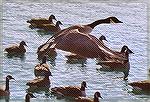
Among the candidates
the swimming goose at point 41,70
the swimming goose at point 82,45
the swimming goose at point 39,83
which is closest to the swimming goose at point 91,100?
the swimming goose at point 39,83

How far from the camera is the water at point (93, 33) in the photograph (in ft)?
20.5

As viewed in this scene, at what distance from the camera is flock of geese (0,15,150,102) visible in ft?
20.4

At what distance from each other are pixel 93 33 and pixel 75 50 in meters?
0.68

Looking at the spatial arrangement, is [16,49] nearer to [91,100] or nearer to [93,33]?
[93,33]

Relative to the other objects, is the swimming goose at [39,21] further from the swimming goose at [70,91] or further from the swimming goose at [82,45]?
the swimming goose at [70,91]

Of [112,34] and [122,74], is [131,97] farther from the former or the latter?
[112,34]

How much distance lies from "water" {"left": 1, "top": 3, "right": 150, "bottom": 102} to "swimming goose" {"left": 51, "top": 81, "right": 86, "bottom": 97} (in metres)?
0.07

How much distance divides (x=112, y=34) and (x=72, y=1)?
1.40m

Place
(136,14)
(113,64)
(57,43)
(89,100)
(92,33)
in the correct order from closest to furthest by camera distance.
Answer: (89,100) < (113,64) < (57,43) < (92,33) < (136,14)

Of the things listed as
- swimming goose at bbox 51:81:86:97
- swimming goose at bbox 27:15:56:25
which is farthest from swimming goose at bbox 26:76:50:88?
swimming goose at bbox 27:15:56:25

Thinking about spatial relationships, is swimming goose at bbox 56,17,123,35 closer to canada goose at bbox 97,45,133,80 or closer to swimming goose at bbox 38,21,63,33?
swimming goose at bbox 38,21,63,33

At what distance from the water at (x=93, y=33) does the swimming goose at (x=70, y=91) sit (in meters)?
0.07

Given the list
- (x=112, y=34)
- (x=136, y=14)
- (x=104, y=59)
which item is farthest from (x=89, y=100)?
(x=136, y=14)

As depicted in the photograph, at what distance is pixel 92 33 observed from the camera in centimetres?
773
